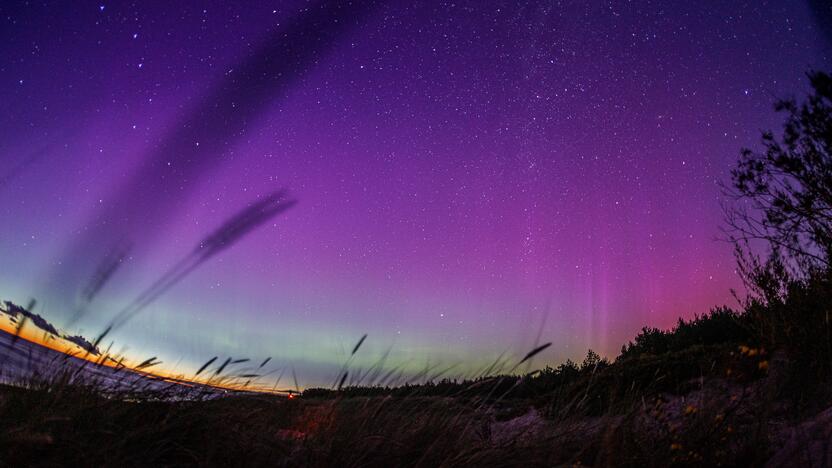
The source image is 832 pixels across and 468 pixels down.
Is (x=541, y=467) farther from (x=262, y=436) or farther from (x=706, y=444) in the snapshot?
(x=262, y=436)

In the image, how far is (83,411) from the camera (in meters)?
3.76

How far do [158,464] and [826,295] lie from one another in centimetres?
872

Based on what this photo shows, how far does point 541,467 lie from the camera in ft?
12.9

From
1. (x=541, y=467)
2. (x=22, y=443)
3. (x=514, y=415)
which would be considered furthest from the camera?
(x=514, y=415)

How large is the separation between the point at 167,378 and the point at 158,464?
1.11 m

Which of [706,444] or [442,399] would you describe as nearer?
[706,444]

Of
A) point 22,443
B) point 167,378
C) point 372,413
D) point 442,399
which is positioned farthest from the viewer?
point 442,399

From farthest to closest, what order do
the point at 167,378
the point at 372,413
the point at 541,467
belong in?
the point at 167,378 < the point at 372,413 < the point at 541,467

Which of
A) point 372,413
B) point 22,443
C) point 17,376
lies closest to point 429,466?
point 372,413

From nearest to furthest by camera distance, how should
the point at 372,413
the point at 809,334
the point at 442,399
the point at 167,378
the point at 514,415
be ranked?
1. the point at 372,413
2. the point at 167,378
3. the point at 442,399
4. the point at 809,334
5. the point at 514,415

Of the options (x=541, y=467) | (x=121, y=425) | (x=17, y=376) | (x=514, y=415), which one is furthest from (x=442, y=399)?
(x=514, y=415)

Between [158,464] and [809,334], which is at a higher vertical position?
[809,334]

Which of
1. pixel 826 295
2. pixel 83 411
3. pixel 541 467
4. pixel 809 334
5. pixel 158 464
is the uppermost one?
pixel 826 295

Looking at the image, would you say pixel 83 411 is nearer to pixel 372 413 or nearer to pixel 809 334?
pixel 372 413
